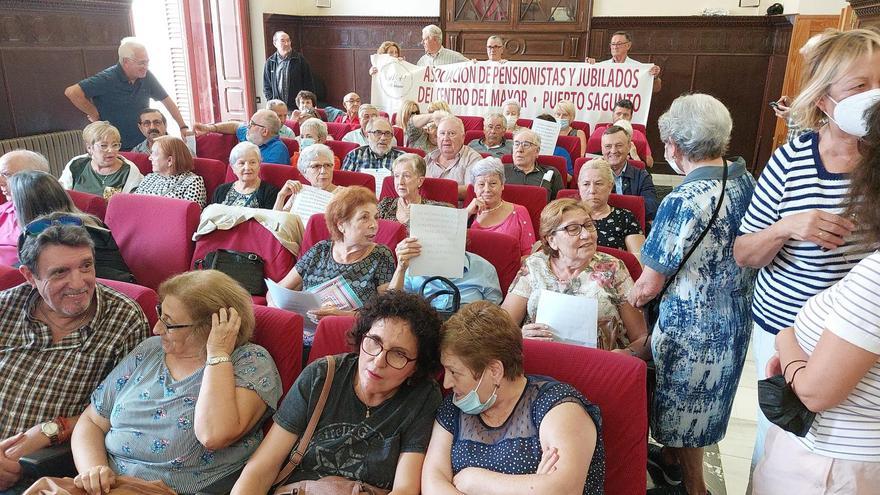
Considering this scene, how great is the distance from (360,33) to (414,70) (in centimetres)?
277

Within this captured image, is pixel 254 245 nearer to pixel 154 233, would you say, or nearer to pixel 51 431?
pixel 154 233

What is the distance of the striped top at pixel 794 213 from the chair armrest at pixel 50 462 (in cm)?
208

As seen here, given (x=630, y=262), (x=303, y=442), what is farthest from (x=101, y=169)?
(x=630, y=262)

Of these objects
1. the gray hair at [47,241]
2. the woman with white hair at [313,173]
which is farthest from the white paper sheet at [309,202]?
the gray hair at [47,241]

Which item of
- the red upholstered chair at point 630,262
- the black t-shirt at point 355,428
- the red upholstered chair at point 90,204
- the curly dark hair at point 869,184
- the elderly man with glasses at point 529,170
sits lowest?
the black t-shirt at point 355,428

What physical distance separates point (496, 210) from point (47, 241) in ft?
6.60

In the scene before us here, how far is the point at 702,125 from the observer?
1.68 metres

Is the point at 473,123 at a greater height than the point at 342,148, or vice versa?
the point at 473,123

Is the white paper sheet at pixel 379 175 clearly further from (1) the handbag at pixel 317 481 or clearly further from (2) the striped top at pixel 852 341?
(2) the striped top at pixel 852 341

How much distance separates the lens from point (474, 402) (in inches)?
59.0

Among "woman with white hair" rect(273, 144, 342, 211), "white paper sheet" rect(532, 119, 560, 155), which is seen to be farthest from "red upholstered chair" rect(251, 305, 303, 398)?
"white paper sheet" rect(532, 119, 560, 155)

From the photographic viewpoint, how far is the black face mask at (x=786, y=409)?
120 cm

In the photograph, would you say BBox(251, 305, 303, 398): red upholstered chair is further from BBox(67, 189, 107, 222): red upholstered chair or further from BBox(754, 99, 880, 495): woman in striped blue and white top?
BBox(67, 189, 107, 222): red upholstered chair

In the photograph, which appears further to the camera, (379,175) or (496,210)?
(379,175)
